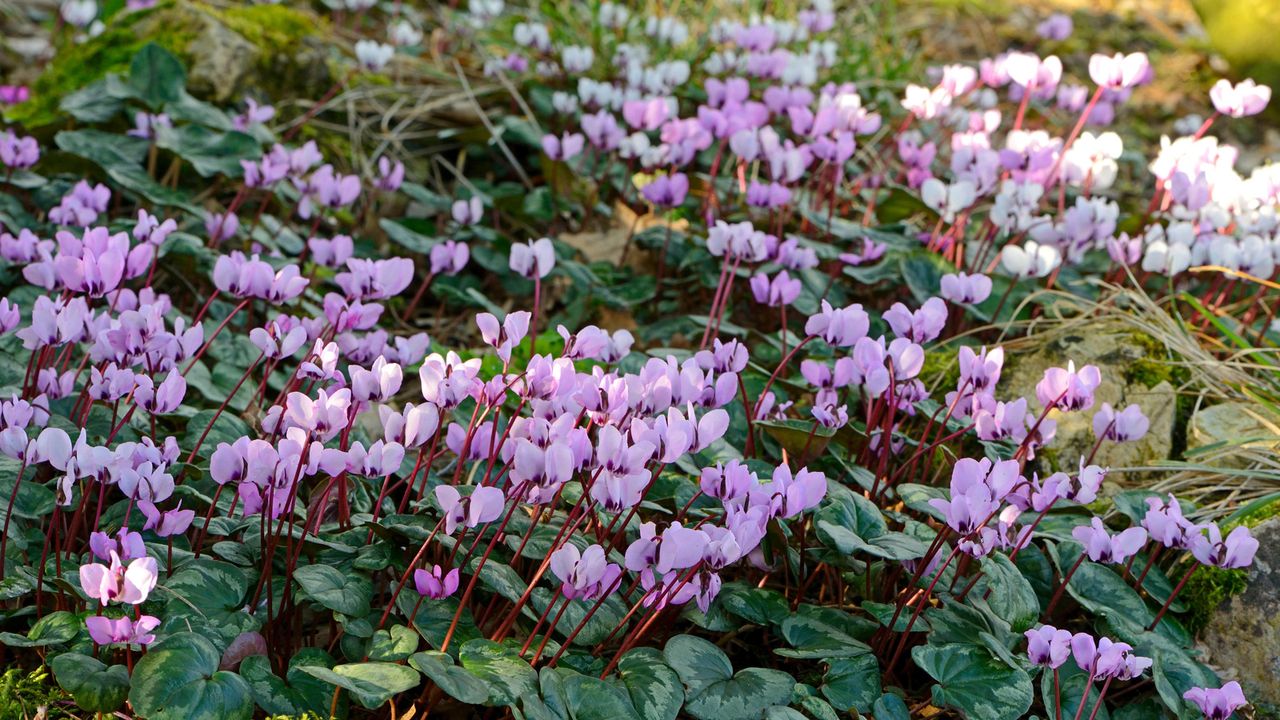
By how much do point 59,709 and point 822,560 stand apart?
119cm

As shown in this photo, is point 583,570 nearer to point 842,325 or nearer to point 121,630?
point 121,630

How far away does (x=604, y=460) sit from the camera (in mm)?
1610

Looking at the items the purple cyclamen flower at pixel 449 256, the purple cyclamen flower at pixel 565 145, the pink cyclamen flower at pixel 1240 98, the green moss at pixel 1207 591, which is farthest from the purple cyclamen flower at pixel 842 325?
the pink cyclamen flower at pixel 1240 98

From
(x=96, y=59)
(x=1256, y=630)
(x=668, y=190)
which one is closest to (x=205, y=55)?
(x=96, y=59)

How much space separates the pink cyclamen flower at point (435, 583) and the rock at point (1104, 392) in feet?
5.06

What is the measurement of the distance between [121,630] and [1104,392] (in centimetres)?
218

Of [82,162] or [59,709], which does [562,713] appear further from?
[82,162]

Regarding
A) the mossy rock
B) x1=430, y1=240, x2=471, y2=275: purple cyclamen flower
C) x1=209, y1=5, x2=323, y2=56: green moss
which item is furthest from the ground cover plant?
x1=209, y1=5, x2=323, y2=56: green moss

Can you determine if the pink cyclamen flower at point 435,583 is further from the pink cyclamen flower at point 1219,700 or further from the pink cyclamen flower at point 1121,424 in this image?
the pink cyclamen flower at point 1121,424

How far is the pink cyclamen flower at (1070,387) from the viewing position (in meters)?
2.02

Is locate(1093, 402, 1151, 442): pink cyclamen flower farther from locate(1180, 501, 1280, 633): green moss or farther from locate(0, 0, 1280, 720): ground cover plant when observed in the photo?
locate(1180, 501, 1280, 633): green moss

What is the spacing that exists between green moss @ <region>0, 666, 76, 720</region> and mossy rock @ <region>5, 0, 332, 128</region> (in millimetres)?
2516

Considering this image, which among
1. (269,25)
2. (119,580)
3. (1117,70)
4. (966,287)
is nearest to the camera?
(119,580)

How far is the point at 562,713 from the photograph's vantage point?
1.62 m
